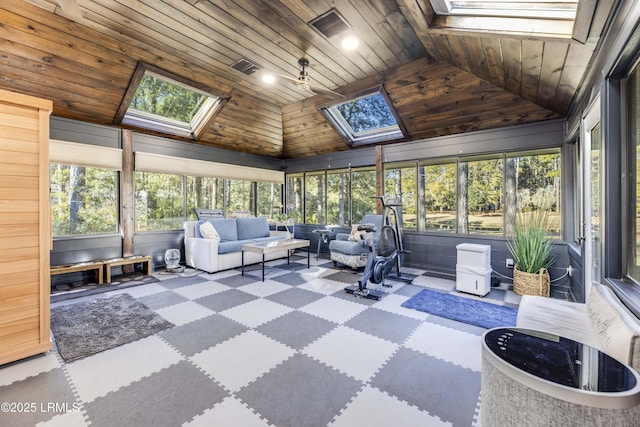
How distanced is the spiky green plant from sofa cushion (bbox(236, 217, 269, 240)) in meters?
4.85

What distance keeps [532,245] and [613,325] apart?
9.61ft

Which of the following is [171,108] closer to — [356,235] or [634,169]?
[356,235]

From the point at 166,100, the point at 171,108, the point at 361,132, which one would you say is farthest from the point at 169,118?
the point at 361,132

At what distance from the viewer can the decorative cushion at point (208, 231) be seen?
5277mm

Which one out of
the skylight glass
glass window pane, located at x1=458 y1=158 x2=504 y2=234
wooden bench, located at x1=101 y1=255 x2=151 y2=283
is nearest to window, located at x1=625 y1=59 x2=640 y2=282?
the skylight glass

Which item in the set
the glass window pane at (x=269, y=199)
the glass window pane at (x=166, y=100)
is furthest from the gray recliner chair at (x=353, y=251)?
the glass window pane at (x=166, y=100)

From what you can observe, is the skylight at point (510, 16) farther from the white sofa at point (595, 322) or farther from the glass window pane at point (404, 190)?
the glass window pane at point (404, 190)

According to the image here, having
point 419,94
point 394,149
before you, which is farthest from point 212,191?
point 419,94

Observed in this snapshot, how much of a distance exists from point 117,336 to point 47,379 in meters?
0.64

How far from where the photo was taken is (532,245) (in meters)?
3.92

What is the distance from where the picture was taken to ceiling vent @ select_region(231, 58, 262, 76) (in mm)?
4062

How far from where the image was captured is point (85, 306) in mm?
3430

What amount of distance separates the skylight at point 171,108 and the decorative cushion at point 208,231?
6.42 ft

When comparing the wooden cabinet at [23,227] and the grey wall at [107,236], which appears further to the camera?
the grey wall at [107,236]
